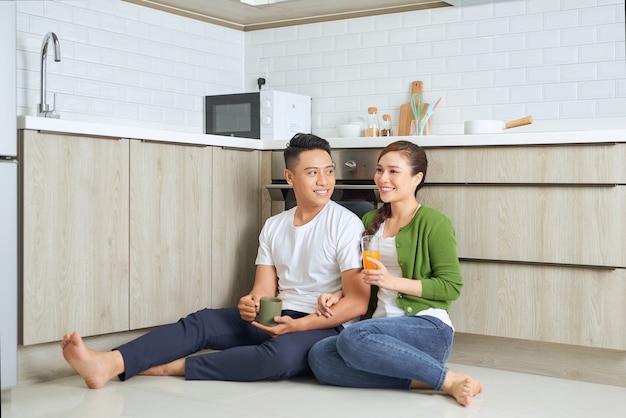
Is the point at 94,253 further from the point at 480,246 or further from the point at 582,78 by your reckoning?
the point at 582,78

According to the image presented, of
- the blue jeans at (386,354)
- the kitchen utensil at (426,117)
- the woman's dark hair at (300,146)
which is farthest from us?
the kitchen utensil at (426,117)

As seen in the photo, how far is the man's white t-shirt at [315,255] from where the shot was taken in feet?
10.8

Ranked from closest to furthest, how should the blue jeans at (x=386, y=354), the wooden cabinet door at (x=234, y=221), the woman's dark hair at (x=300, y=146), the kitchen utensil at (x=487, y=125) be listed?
the blue jeans at (x=386, y=354) → the woman's dark hair at (x=300, y=146) → the kitchen utensil at (x=487, y=125) → the wooden cabinet door at (x=234, y=221)

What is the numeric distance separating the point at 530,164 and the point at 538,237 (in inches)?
11.2

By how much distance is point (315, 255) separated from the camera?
10.9ft

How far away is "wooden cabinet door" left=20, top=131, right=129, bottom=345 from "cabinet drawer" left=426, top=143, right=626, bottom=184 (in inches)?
50.9

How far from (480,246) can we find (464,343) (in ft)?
1.41

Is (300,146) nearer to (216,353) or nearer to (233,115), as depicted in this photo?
(216,353)

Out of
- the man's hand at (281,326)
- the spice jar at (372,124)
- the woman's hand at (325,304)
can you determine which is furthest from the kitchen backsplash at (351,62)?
the man's hand at (281,326)

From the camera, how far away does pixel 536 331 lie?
3305 millimetres

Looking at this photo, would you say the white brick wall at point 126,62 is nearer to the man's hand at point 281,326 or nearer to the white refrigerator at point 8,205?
the white refrigerator at point 8,205

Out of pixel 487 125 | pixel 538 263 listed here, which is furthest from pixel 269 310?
pixel 487 125

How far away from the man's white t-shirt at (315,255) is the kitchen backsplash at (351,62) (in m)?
1.15

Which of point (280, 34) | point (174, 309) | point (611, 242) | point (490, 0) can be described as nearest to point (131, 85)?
point (280, 34)
